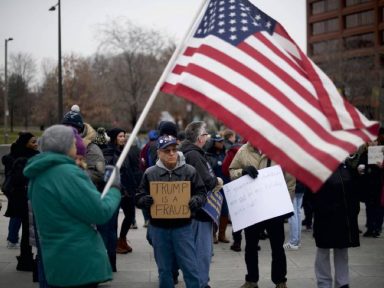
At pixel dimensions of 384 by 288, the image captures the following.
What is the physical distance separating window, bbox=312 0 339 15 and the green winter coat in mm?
90526

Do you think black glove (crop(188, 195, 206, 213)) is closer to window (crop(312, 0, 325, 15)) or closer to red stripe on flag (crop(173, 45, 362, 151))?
red stripe on flag (crop(173, 45, 362, 151))

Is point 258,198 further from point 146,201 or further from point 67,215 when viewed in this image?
point 67,215

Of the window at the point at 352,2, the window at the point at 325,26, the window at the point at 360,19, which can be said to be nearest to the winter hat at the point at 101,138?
the window at the point at 360,19

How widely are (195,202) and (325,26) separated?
89.8 m

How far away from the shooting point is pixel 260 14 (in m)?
4.61

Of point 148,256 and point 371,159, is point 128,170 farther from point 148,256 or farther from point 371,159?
point 371,159

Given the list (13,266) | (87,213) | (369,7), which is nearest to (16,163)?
(13,266)

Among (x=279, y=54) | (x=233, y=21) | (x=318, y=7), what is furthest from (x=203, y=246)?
(x=318, y=7)

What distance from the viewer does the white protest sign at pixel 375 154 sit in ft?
33.6

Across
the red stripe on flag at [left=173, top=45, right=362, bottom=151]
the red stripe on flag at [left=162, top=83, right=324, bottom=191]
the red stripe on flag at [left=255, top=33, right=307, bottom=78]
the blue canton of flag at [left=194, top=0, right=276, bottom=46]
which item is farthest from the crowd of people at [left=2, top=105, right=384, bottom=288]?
the red stripe on flag at [left=255, top=33, right=307, bottom=78]

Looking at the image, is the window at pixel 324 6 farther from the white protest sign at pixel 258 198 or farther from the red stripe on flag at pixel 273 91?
the red stripe on flag at pixel 273 91

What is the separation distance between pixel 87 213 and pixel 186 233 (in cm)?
203

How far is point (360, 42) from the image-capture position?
235 feet

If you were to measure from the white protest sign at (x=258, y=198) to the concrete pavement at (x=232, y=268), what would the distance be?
106 cm
